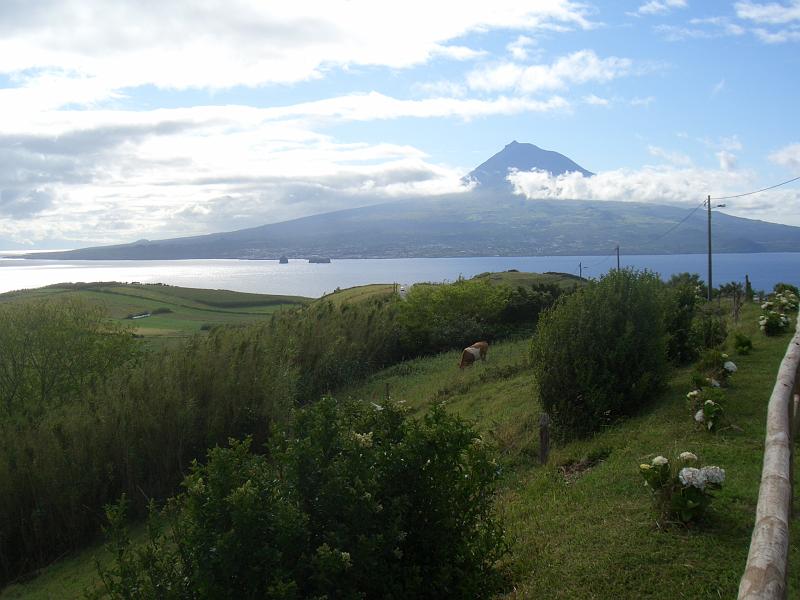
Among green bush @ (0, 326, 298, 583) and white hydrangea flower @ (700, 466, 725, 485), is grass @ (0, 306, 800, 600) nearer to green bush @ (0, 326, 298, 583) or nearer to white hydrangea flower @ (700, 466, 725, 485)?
white hydrangea flower @ (700, 466, 725, 485)

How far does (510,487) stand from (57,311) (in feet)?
63.1

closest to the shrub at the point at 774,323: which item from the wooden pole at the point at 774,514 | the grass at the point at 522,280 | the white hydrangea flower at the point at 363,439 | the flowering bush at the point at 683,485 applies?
the flowering bush at the point at 683,485

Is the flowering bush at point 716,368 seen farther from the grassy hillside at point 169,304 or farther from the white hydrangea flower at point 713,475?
the grassy hillside at point 169,304

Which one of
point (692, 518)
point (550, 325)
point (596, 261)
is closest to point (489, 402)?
point (550, 325)

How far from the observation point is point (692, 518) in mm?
6457

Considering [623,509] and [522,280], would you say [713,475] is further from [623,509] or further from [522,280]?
[522,280]

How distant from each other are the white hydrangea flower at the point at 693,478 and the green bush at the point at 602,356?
213 inches

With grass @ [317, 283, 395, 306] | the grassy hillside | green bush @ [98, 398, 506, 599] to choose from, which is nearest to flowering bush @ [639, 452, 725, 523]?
green bush @ [98, 398, 506, 599]

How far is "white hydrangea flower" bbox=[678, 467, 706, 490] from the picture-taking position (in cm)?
622

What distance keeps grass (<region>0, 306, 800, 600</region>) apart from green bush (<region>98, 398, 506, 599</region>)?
0.80 m

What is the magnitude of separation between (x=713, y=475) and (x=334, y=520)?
3740 mm

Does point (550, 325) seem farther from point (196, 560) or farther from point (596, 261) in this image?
point (596, 261)

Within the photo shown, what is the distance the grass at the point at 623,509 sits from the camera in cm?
580

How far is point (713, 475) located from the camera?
20.0 ft
